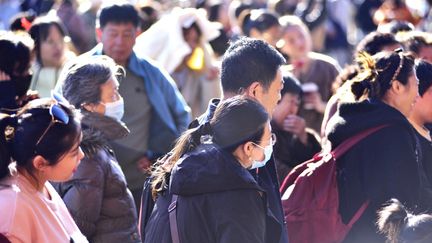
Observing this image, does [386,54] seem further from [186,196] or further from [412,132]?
[186,196]

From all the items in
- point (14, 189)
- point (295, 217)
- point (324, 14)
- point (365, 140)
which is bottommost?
point (324, 14)

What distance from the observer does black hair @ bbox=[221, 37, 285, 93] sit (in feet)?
15.8

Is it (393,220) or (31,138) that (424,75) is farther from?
(31,138)

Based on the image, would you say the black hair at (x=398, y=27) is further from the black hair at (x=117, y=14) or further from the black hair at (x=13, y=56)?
the black hair at (x=13, y=56)

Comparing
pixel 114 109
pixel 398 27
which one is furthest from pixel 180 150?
pixel 398 27

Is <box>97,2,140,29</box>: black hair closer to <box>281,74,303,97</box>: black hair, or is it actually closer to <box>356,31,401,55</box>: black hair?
<box>281,74,303,97</box>: black hair

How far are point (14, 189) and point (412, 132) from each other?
2.18 meters

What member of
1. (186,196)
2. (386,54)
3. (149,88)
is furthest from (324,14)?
(186,196)

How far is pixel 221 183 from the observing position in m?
4.09

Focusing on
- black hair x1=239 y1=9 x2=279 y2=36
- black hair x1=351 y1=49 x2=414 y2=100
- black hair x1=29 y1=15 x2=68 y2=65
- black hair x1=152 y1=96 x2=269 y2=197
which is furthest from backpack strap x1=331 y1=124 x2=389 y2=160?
black hair x1=239 y1=9 x2=279 y2=36

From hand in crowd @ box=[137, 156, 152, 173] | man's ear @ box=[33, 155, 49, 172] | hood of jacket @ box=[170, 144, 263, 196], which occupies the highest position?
man's ear @ box=[33, 155, 49, 172]

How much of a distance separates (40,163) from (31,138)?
0.11 metres

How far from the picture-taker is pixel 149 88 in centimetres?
713

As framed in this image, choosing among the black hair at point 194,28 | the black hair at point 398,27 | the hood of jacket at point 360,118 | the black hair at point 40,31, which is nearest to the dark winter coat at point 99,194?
the hood of jacket at point 360,118
